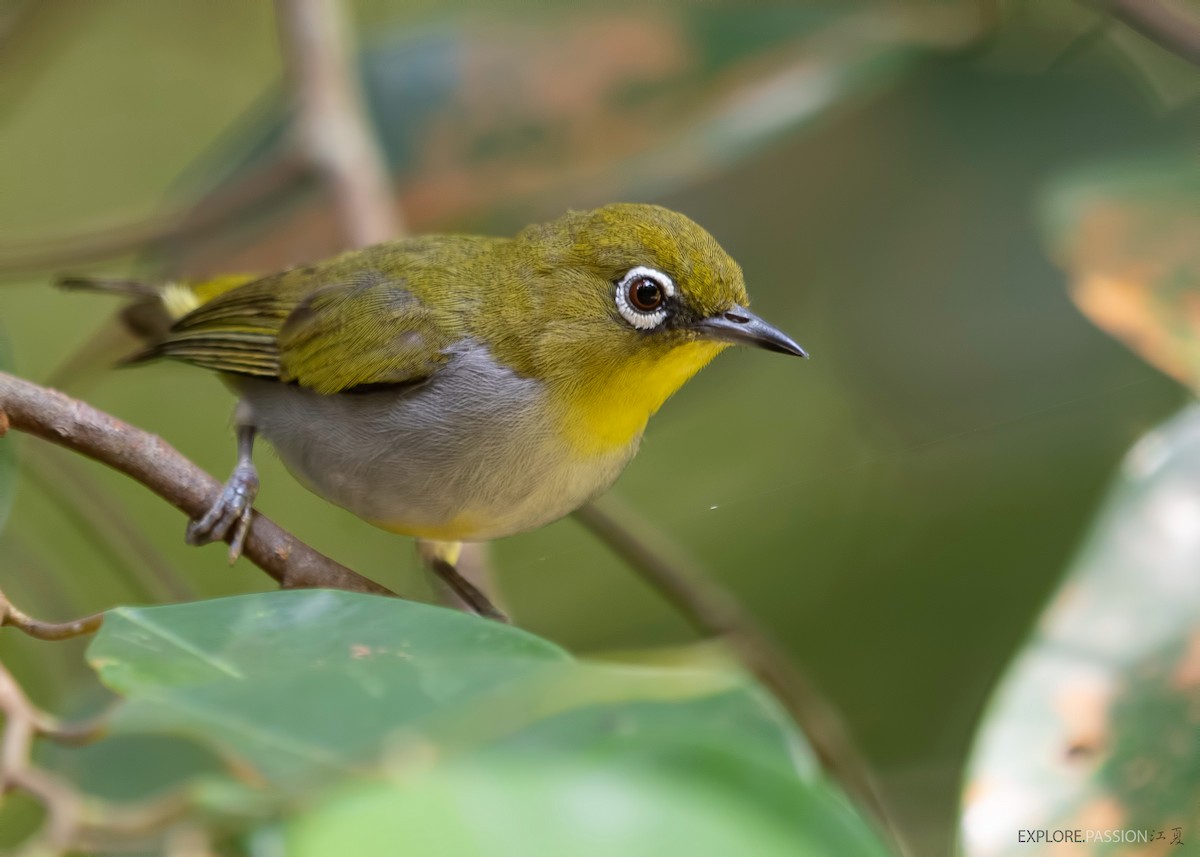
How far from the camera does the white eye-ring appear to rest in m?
2.89

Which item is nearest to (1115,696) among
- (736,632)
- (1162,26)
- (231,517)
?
(736,632)

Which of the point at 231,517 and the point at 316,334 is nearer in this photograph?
the point at 231,517

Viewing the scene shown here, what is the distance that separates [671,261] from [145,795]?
5.67 ft

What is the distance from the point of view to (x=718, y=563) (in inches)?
188

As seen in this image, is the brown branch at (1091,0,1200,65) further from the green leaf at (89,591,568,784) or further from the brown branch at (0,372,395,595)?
the green leaf at (89,591,568,784)

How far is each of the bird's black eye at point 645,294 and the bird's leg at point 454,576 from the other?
926 millimetres

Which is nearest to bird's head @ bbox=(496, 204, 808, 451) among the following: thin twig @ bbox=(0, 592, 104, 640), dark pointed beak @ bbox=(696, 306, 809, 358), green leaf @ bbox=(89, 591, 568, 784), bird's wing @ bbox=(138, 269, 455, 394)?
dark pointed beak @ bbox=(696, 306, 809, 358)

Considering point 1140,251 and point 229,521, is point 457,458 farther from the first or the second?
point 1140,251

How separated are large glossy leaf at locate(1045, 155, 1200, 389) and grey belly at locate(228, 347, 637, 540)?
1.36 meters

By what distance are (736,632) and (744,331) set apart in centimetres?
122

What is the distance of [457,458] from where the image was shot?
291cm

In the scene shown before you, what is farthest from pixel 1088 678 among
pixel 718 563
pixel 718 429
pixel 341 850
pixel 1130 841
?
pixel 718 429

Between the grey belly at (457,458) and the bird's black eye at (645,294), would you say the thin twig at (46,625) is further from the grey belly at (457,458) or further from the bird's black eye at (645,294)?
the bird's black eye at (645,294)

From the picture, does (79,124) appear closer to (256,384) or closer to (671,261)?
(256,384)
